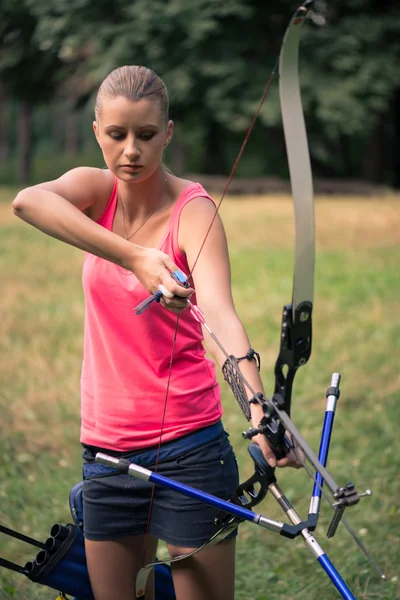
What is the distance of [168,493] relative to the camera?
8.62ft

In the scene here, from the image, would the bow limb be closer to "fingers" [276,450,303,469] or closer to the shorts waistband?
"fingers" [276,450,303,469]

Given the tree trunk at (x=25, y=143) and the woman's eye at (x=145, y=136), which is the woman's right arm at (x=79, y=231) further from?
the tree trunk at (x=25, y=143)

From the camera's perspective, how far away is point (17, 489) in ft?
17.9

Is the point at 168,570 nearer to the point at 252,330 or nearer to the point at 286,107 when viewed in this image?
the point at 286,107

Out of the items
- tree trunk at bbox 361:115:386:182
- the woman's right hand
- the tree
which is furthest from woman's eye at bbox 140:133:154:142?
tree trunk at bbox 361:115:386:182

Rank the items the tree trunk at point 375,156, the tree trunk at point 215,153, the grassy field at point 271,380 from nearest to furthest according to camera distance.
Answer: the grassy field at point 271,380 → the tree trunk at point 375,156 → the tree trunk at point 215,153

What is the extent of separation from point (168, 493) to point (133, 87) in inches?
43.5

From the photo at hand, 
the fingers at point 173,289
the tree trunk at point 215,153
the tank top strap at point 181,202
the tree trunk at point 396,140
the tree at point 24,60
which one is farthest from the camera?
the tree trunk at point 215,153

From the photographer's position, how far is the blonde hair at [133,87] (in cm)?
246

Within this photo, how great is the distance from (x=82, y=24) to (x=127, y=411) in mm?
16712

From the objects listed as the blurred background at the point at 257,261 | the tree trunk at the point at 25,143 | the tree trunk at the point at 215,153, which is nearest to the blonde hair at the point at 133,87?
the blurred background at the point at 257,261

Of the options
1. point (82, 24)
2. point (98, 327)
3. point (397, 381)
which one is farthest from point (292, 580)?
point (82, 24)

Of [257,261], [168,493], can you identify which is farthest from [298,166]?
[257,261]

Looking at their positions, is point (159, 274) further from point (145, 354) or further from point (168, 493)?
point (168, 493)
